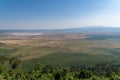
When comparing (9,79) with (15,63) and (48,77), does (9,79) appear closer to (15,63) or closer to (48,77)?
(48,77)

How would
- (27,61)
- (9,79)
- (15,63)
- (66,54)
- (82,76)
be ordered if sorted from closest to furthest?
(9,79)
(82,76)
(15,63)
(27,61)
(66,54)

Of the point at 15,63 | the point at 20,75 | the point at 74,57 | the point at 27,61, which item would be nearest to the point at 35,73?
the point at 20,75

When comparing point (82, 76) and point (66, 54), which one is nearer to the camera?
point (82, 76)

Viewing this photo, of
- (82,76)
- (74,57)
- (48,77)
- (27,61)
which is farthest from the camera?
(74,57)

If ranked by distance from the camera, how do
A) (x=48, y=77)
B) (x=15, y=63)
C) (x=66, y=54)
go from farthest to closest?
(x=66, y=54)
(x=15, y=63)
(x=48, y=77)

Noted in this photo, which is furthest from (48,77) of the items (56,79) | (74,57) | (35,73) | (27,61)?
(74,57)

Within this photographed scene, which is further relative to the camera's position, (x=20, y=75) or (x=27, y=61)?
(x=27, y=61)

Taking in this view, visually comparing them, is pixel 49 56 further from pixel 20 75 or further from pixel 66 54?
pixel 20 75

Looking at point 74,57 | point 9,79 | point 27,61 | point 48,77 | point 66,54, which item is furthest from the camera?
point 66,54

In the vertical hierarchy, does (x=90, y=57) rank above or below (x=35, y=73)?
below
